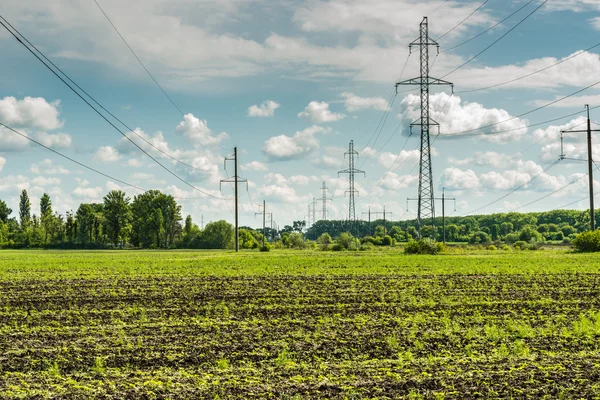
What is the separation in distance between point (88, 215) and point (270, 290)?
12703 cm

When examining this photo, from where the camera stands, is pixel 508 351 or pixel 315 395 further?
pixel 508 351

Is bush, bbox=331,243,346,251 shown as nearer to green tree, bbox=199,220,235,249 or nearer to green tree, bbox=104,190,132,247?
green tree, bbox=199,220,235,249

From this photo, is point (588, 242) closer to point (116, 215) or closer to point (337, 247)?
point (337, 247)

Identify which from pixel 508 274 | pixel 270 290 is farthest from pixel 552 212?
pixel 270 290

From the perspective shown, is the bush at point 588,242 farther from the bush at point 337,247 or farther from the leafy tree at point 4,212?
the leafy tree at point 4,212

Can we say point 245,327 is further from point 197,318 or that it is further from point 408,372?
point 408,372

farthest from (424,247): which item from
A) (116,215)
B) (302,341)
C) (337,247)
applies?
(116,215)

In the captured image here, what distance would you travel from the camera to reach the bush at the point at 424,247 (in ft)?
208

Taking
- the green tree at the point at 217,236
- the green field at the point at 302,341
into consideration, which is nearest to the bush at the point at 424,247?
the green field at the point at 302,341

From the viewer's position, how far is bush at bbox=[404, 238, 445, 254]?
6325 centimetres

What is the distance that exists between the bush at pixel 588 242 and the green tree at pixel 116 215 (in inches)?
4146

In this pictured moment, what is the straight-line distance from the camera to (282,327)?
1778 cm

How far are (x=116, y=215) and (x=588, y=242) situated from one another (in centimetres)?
10809

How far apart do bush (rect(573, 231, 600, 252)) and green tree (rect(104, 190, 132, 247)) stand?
105311mm
